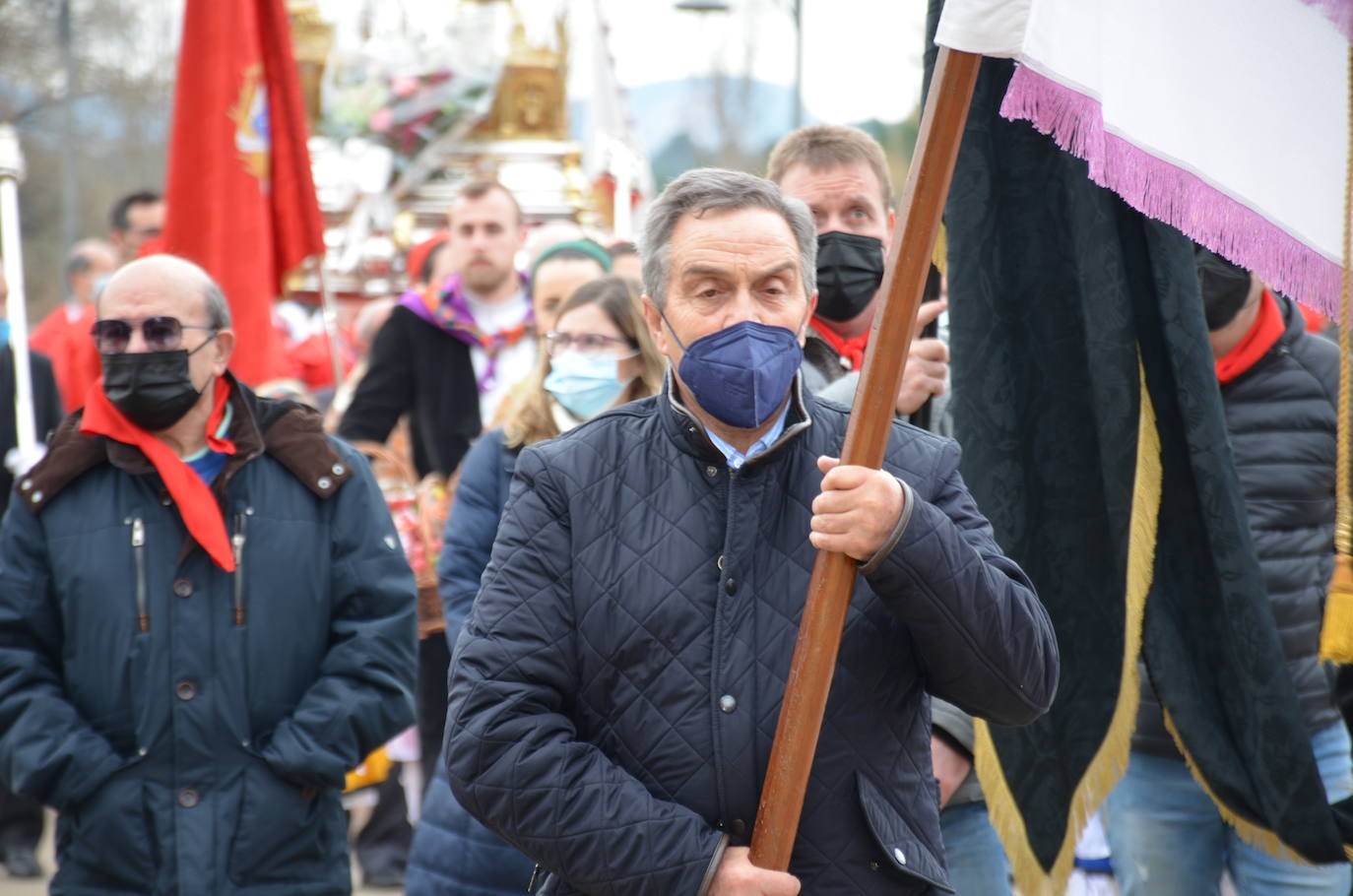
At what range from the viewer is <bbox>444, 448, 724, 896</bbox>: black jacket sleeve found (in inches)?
108

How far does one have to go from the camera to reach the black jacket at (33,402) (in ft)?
27.7

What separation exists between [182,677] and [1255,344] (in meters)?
2.72

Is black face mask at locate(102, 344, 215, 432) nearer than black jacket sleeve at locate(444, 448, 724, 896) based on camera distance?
No

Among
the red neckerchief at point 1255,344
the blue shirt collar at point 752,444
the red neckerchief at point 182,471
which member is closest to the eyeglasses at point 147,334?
the red neckerchief at point 182,471

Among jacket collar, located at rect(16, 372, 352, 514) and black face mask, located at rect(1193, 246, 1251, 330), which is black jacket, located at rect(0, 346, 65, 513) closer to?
jacket collar, located at rect(16, 372, 352, 514)

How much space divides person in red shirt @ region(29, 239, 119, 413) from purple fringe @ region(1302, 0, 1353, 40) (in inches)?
186

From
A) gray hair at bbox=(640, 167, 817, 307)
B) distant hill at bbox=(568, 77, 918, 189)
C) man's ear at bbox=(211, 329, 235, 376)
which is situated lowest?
distant hill at bbox=(568, 77, 918, 189)

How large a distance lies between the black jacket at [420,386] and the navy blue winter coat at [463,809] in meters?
1.72

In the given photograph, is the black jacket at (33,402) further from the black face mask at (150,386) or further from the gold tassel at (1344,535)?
the gold tassel at (1344,535)

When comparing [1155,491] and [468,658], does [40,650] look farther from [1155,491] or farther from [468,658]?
[1155,491]

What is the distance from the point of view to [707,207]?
3.06 meters

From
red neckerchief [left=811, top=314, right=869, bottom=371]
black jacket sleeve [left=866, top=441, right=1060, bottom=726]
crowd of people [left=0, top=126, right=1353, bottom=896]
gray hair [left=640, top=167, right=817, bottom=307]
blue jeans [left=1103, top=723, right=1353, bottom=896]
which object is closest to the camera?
black jacket sleeve [left=866, top=441, right=1060, bottom=726]

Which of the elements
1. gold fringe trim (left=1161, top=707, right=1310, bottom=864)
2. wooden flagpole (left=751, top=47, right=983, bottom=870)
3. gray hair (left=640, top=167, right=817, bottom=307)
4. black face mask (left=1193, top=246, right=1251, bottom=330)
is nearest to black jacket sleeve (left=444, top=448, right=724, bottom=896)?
wooden flagpole (left=751, top=47, right=983, bottom=870)

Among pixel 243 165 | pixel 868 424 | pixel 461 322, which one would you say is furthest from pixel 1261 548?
pixel 243 165
